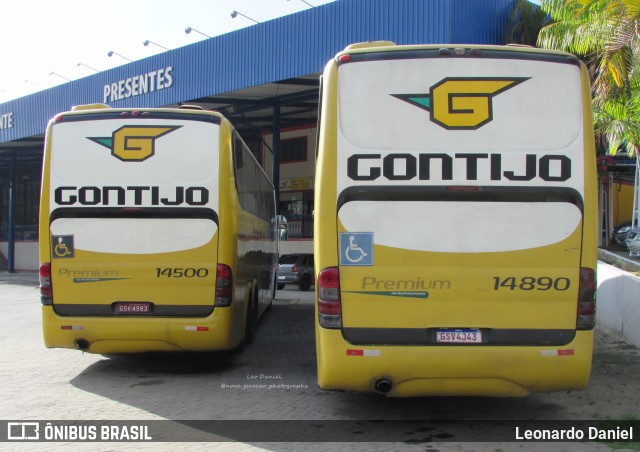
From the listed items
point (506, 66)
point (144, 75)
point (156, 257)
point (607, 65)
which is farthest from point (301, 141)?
point (506, 66)

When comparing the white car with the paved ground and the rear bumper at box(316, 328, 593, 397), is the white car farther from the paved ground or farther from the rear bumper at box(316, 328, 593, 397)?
the rear bumper at box(316, 328, 593, 397)

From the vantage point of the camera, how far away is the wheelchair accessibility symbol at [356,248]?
231 inches

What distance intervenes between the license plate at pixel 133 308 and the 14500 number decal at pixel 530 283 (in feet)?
15.2

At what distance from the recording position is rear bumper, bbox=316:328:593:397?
19.0 ft

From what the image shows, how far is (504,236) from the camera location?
19.1 ft

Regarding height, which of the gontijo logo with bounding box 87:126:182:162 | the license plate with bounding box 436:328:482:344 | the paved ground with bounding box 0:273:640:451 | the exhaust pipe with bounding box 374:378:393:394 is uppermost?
the gontijo logo with bounding box 87:126:182:162

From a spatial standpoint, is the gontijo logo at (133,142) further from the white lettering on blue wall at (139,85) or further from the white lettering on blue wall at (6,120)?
the white lettering on blue wall at (6,120)

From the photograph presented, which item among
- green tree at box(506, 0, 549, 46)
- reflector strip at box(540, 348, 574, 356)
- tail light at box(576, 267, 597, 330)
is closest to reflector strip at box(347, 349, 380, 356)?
reflector strip at box(540, 348, 574, 356)

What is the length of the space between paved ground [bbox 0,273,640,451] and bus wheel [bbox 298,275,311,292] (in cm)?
1468

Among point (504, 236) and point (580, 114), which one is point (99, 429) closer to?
point (504, 236)

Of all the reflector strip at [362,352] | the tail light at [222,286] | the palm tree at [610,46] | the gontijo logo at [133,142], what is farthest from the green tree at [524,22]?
the reflector strip at [362,352]

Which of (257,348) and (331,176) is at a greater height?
(331,176)

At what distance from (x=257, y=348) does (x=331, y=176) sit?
598 centimetres

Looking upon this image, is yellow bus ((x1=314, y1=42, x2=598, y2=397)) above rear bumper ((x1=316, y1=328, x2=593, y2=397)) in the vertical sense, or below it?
above
